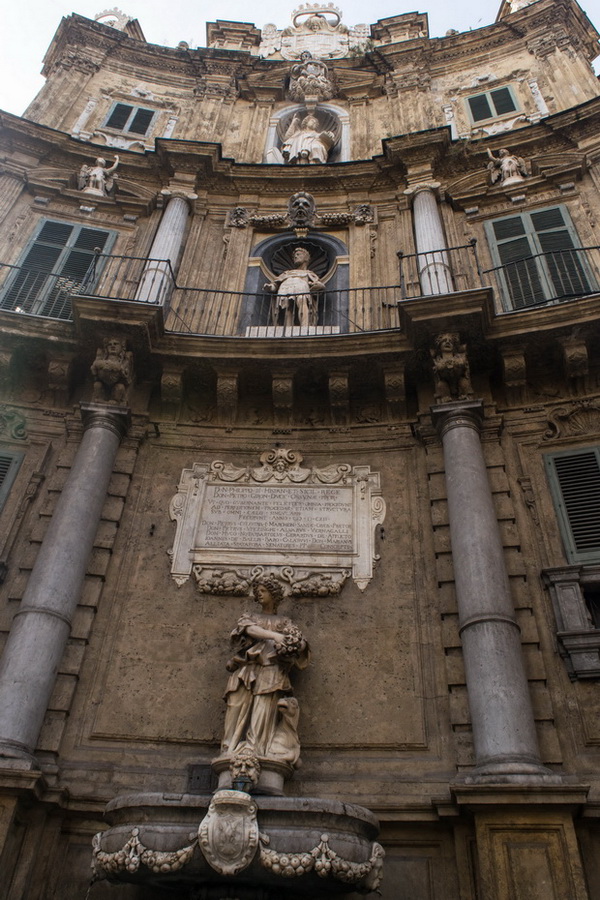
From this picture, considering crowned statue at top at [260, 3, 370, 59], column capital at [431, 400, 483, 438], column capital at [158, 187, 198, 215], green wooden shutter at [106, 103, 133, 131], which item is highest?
crowned statue at top at [260, 3, 370, 59]

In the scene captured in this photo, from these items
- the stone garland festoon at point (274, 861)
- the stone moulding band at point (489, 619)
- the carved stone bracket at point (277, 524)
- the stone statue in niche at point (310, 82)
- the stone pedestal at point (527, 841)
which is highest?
the stone statue in niche at point (310, 82)

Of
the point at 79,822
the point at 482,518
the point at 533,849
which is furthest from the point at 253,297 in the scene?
the point at 533,849

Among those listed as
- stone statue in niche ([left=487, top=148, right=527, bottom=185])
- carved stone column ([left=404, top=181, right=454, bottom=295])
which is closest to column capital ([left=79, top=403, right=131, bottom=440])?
carved stone column ([left=404, top=181, right=454, bottom=295])

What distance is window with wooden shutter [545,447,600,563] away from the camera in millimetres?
7480

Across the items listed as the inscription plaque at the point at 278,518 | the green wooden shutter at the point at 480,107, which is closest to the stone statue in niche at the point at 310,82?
the green wooden shutter at the point at 480,107

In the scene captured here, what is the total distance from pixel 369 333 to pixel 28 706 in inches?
218

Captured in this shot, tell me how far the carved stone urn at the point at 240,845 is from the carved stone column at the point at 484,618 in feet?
4.54

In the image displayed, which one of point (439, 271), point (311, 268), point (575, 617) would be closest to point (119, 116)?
point (311, 268)

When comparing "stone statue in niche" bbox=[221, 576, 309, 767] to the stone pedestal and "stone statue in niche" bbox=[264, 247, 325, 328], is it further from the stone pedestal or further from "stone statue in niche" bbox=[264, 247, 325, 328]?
"stone statue in niche" bbox=[264, 247, 325, 328]

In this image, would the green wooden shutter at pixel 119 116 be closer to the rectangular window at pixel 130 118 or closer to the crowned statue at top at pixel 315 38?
the rectangular window at pixel 130 118

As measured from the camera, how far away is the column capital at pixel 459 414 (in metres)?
8.21

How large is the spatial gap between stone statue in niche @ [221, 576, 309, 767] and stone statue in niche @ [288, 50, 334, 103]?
12.8 meters

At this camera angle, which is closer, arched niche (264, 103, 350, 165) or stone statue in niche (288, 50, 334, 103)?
arched niche (264, 103, 350, 165)

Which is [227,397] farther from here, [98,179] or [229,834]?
[98,179]
